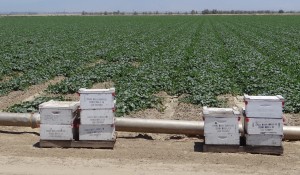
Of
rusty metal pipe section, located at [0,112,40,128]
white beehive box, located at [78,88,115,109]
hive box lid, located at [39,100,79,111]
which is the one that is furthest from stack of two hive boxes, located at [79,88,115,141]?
rusty metal pipe section, located at [0,112,40,128]

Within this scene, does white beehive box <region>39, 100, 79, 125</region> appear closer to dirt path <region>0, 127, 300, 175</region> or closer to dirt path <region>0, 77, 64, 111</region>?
dirt path <region>0, 127, 300, 175</region>

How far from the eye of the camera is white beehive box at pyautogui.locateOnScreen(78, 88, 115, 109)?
8562 millimetres

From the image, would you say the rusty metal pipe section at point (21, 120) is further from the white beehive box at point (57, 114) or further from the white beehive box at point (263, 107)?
the white beehive box at point (263, 107)

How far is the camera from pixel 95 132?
8648 mm

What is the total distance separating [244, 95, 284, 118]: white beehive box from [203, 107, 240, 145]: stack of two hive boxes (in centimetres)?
27

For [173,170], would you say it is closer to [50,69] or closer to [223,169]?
[223,169]

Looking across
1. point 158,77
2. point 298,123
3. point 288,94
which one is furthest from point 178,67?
point 298,123

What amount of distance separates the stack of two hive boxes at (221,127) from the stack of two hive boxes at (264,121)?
26 centimetres

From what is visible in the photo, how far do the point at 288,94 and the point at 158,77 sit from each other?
16.3 ft

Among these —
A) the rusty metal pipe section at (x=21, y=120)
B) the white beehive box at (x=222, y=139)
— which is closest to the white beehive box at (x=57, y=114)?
the rusty metal pipe section at (x=21, y=120)

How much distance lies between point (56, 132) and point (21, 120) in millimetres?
1183

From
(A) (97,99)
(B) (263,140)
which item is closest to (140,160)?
(A) (97,99)

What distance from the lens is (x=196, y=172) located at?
7.18 meters

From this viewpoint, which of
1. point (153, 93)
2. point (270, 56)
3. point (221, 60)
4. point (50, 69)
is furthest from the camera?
point (270, 56)
